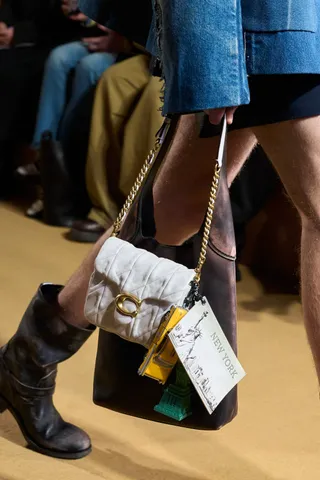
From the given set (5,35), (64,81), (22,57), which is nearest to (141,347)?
(64,81)

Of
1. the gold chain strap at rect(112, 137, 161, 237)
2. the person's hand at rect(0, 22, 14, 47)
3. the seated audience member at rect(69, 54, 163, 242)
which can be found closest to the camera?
the gold chain strap at rect(112, 137, 161, 237)

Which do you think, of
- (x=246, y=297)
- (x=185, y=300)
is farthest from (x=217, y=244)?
(x=246, y=297)

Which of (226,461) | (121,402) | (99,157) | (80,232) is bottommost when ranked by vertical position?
(80,232)

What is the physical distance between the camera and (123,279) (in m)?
0.92

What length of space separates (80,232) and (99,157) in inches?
11.1

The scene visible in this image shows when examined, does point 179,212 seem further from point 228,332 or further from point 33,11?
point 33,11

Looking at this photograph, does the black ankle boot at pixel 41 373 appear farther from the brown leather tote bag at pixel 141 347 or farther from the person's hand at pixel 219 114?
the person's hand at pixel 219 114

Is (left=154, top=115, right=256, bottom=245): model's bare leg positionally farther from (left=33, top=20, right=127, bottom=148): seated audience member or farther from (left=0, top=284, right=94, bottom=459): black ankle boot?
(left=33, top=20, right=127, bottom=148): seated audience member

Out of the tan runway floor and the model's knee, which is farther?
the tan runway floor

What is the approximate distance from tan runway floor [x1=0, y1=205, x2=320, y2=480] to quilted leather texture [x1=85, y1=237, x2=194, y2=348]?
0.93 ft

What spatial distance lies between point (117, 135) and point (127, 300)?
1787 millimetres

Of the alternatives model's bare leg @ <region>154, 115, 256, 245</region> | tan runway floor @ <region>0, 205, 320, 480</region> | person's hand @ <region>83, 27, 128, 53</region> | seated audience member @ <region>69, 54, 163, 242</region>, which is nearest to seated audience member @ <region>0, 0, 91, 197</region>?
person's hand @ <region>83, 27, 128, 53</region>

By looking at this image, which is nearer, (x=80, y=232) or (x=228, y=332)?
(x=228, y=332)

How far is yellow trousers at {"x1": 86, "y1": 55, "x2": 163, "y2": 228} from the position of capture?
2559 millimetres
